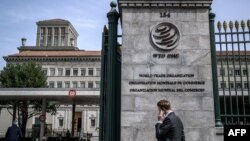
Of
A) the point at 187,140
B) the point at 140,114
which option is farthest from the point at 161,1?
the point at 187,140

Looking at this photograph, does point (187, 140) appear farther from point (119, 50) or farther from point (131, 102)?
point (119, 50)

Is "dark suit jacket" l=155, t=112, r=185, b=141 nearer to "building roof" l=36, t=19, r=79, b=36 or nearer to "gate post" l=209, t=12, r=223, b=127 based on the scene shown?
"gate post" l=209, t=12, r=223, b=127

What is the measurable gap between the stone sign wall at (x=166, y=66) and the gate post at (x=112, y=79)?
0.35 meters

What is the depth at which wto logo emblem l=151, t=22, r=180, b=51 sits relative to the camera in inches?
313

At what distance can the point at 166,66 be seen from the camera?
7867 millimetres

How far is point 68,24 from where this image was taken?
10250 cm

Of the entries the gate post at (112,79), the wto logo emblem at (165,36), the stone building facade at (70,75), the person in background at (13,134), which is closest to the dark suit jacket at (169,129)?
→ the gate post at (112,79)

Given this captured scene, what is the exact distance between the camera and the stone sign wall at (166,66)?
7582 mm

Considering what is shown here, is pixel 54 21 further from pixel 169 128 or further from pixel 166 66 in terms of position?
pixel 169 128

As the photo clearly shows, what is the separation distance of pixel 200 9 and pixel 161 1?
1.01 m

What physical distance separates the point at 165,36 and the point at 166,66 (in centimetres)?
76

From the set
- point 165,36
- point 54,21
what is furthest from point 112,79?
point 54,21

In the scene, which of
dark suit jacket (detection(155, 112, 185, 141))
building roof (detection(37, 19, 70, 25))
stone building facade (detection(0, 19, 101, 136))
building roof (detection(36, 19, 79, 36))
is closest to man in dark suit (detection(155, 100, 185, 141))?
dark suit jacket (detection(155, 112, 185, 141))

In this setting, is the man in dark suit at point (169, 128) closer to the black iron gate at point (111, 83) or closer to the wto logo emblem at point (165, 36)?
the black iron gate at point (111, 83)
